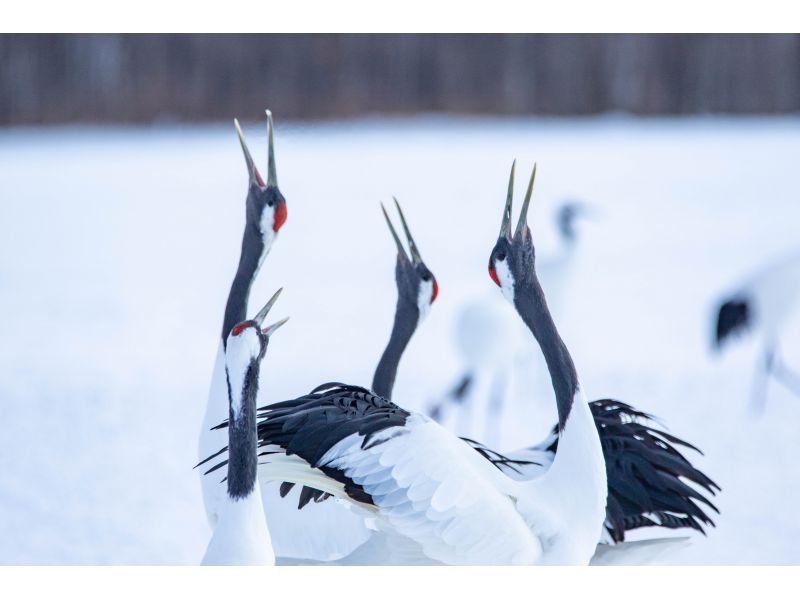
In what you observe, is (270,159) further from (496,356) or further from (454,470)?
(496,356)

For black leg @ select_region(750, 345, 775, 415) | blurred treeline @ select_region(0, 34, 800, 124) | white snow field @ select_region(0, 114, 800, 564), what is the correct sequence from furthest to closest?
1. blurred treeline @ select_region(0, 34, 800, 124)
2. black leg @ select_region(750, 345, 775, 415)
3. white snow field @ select_region(0, 114, 800, 564)

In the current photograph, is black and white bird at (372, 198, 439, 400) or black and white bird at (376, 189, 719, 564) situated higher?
black and white bird at (372, 198, 439, 400)

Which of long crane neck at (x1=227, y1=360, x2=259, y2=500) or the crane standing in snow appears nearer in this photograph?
long crane neck at (x1=227, y1=360, x2=259, y2=500)

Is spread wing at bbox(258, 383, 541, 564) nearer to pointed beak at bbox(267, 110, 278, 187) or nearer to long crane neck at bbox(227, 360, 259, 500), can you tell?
long crane neck at bbox(227, 360, 259, 500)

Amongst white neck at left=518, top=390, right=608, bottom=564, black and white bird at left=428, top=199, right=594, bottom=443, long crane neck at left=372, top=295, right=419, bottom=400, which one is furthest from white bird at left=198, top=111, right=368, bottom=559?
black and white bird at left=428, top=199, right=594, bottom=443

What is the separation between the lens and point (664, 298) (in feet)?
17.9

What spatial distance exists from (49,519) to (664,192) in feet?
17.3

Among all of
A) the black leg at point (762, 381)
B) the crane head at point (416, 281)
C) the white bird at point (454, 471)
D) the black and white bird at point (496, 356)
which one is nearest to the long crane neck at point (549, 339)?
the white bird at point (454, 471)

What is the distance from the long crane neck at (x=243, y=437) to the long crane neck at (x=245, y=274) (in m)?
0.54

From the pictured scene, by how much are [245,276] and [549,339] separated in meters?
0.64

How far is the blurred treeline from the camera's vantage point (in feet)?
18.4

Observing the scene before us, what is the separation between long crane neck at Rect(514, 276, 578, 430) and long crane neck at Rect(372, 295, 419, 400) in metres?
0.42

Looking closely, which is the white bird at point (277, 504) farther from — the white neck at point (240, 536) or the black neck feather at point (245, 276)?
the white neck at point (240, 536)
